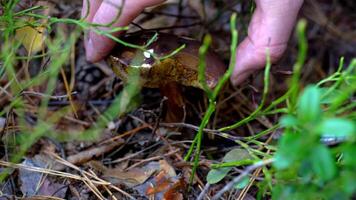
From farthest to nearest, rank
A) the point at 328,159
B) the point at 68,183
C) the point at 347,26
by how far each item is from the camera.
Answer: the point at 347,26
the point at 68,183
the point at 328,159

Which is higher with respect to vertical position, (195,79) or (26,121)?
(195,79)

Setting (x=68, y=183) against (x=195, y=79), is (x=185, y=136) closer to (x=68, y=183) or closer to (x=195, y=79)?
(x=195, y=79)

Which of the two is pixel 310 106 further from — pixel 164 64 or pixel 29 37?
pixel 29 37

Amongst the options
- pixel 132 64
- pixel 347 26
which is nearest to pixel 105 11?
pixel 132 64

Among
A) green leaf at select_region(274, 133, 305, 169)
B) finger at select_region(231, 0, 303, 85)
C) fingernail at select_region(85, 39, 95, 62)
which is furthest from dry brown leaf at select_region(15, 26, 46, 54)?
green leaf at select_region(274, 133, 305, 169)

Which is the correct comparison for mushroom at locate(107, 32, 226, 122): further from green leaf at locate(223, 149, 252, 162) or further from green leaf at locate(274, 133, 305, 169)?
green leaf at locate(274, 133, 305, 169)

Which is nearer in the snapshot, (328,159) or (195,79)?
(328,159)

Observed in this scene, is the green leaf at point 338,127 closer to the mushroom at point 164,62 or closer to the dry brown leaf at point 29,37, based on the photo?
the mushroom at point 164,62
